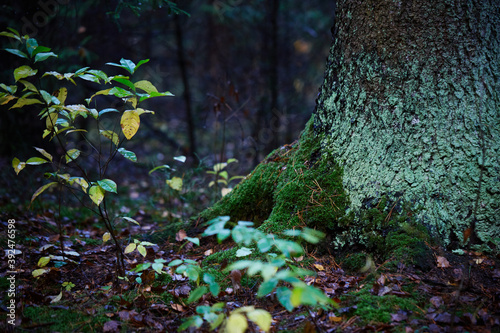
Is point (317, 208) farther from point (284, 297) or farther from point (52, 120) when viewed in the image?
point (52, 120)

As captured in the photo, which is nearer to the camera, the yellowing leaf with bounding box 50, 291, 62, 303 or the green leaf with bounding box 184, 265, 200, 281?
the green leaf with bounding box 184, 265, 200, 281

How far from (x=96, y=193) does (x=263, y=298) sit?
4.85ft

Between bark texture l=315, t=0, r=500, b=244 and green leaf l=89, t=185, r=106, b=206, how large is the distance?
6.57ft

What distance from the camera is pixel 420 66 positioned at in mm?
2521

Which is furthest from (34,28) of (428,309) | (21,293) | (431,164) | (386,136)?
(428,309)

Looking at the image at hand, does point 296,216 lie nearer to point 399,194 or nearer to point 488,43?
point 399,194

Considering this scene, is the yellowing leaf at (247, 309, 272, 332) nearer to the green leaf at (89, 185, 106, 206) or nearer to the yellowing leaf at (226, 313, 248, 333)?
the yellowing leaf at (226, 313, 248, 333)

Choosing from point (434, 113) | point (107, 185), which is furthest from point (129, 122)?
point (434, 113)

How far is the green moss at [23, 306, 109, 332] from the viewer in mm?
2045

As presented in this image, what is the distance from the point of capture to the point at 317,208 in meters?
2.75

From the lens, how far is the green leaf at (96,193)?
7.73ft

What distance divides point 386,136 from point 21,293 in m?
3.11

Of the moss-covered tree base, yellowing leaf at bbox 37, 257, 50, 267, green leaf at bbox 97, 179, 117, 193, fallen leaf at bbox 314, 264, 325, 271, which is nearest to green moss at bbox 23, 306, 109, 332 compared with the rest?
yellowing leaf at bbox 37, 257, 50, 267

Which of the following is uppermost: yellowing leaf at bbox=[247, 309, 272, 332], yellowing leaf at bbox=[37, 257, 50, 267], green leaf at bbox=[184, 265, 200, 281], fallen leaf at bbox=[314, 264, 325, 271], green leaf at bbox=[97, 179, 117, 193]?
green leaf at bbox=[97, 179, 117, 193]
